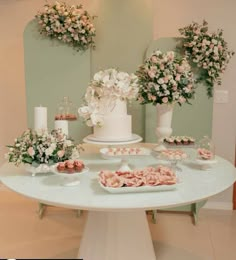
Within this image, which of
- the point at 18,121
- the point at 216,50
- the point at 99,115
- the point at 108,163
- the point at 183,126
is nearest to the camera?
the point at 99,115

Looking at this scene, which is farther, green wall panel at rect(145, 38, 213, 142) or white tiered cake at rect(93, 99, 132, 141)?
green wall panel at rect(145, 38, 213, 142)

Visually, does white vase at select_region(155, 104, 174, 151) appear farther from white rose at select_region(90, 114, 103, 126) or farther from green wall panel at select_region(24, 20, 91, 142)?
green wall panel at select_region(24, 20, 91, 142)

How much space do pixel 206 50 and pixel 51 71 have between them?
150 centimetres

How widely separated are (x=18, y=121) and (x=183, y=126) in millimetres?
1956

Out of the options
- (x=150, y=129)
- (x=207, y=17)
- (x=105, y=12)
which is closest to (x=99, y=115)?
(x=150, y=129)

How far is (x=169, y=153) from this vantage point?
7.27ft

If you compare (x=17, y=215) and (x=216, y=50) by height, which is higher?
(x=216, y=50)

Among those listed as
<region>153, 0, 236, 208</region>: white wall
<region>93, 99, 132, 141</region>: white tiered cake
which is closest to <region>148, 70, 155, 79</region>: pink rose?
<region>93, 99, 132, 141</region>: white tiered cake

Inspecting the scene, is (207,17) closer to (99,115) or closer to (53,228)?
(99,115)

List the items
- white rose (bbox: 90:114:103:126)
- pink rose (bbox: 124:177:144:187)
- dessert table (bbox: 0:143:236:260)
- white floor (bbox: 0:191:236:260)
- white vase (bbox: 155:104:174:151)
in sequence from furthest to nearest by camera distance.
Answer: white floor (bbox: 0:191:236:260) < white vase (bbox: 155:104:174:151) < white rose (bbox: 90:114:103:126) < pink rose (bbox: 124:177:144:187) < dessert table (bbox: 0:143:236:260)

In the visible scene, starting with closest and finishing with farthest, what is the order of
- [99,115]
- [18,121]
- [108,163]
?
[99,115] → [108,163] → [18,121]

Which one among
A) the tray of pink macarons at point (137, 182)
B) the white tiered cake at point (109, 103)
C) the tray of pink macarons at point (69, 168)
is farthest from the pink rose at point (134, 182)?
the white tiered cake at point (109, 103)

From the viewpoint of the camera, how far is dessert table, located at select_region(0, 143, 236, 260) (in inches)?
64.9

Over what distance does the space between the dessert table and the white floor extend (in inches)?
24.4
